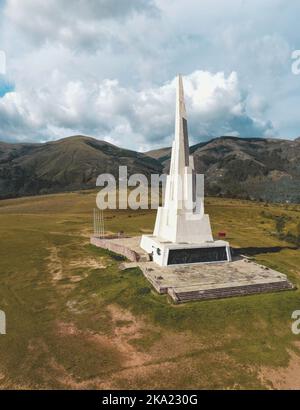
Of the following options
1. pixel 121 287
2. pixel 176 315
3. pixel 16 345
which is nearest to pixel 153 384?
pixel 176 315

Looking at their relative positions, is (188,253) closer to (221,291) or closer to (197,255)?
(197,255)

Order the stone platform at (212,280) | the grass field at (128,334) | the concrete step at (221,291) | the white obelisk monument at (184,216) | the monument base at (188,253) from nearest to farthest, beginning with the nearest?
the grass field at (128,334) < the concrete step at (221,291) < the stone platform at (212,280) < the monument base at (188,253) < the white obelisk monument at (184,216)

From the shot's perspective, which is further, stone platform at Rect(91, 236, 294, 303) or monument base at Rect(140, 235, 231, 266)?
monument base at Rect(140, 235, 231, 266)

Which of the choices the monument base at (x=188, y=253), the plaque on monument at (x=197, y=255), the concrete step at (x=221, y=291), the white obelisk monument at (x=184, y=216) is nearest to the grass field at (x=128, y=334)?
the concrete step at (x=221, y=291)

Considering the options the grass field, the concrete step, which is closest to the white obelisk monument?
the grass field

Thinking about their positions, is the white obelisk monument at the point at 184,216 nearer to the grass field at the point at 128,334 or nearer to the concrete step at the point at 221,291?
the grass field at the point at 128,334

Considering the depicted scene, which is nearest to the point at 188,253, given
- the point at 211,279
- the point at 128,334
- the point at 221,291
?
the point at 211,279

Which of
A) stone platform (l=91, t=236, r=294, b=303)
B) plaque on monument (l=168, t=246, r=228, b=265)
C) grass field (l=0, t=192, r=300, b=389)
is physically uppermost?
plaque on monument (l=168, t=246, r=228, b=265)

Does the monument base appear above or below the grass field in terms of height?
above

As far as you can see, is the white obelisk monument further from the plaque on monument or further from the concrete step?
the concrete step
